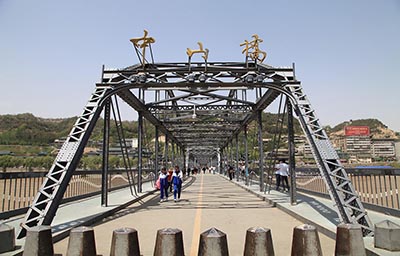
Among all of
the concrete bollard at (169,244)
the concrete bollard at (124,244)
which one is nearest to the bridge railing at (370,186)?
the concrete bollard at (169,244)

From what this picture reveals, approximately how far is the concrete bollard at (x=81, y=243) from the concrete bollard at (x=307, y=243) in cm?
293

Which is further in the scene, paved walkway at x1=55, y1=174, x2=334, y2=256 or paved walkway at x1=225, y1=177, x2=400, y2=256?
paved walkway at x1=55, y1=174, x2=334, y2=256

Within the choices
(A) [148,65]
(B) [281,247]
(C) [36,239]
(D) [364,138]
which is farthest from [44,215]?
(D) [364,138]

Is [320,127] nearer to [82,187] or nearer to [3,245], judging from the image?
[3,245]

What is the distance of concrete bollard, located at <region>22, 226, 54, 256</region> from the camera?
170 inches

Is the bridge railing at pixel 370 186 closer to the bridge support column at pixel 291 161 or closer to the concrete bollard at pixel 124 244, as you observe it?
the bridge support column at pixel 291 161

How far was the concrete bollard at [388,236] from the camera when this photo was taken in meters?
4.94

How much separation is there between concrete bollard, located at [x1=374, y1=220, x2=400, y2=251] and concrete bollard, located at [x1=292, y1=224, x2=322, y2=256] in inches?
57.8

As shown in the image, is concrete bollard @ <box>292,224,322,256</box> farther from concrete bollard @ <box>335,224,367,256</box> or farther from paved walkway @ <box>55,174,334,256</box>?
paved walkway @ <box>55,174,334,256</box>

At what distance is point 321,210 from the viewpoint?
32.0ft

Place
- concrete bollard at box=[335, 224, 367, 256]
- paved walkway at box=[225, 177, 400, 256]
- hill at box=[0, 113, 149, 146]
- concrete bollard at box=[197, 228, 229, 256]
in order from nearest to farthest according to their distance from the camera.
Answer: concrete bollard at box=[197, 228, 229, 256]
concrete bollard at box=[335, 224, 367, 256]
paved walkway at box=[225, 177, 400, 256]
hill at box=[0, 113, 149, 146]

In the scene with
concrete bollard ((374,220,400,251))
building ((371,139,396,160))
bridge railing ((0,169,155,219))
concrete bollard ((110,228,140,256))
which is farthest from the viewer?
building ((371,139,396,160))

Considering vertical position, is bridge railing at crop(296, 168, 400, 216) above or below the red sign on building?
below

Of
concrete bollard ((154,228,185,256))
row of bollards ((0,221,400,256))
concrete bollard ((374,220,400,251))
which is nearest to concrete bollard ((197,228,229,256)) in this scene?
row of bollards ((0,221,400,256))
